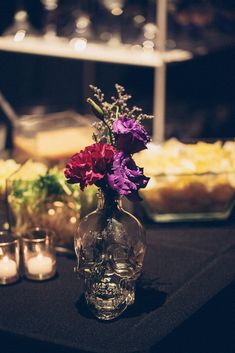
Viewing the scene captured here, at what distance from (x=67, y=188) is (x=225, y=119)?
2.10m

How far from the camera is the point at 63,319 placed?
1.43 m

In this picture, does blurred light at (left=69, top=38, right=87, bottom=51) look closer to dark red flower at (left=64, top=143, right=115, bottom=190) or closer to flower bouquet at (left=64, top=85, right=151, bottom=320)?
flower bouquet at (left=64, top=85, right=151, bottom=320)

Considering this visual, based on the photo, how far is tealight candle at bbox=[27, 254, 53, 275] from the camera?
5.34ft

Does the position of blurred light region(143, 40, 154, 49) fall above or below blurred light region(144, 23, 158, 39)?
below

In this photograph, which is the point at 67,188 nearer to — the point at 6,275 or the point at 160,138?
the point at 6,275

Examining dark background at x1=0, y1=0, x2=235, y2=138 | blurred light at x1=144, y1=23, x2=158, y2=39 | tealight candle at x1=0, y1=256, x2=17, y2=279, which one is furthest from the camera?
dark background at x1=0, y1=0, x2=235, y2=138

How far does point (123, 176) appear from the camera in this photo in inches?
53.3

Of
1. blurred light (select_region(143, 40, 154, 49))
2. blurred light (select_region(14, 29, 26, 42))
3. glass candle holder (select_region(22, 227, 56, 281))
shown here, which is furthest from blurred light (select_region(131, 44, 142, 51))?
glass candle holder (select_region(22, 227, 56, 281))

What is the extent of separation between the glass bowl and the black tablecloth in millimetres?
168

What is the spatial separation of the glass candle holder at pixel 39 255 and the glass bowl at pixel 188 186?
1.26 ft

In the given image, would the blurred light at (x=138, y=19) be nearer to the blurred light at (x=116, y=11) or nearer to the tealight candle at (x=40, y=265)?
the blurred light at (x=116, y=11)

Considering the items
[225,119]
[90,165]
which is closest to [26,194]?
[90,165]

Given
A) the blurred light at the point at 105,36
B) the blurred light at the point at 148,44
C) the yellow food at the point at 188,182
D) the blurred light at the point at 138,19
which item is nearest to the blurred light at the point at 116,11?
the blurred light at the point at 138,19

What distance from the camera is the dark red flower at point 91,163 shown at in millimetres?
1339
